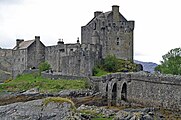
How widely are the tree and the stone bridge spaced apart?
7.97 metres

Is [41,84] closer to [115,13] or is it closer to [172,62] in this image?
[115,13]

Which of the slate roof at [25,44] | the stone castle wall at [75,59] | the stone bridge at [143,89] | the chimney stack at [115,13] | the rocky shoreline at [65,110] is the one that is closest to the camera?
the rocky shoreline at [65,110]

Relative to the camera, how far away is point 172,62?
62719 mm

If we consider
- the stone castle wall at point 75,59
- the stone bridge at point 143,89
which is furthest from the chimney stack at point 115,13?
the stone bridge at point 143,89

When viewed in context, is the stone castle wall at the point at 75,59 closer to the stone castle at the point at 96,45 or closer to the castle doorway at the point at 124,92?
the stone castle at the point at 96,45

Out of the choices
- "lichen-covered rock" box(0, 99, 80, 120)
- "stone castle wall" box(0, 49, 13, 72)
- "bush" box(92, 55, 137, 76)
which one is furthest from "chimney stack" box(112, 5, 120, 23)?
"lichen-covered rock" box(0, 99, 80, 120)

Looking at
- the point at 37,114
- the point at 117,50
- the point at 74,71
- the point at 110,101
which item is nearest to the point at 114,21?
the point at 117,50

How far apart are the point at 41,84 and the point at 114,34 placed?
14.1 m

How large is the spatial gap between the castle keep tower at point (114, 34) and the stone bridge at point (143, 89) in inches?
586

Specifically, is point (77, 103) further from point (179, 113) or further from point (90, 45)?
point (90, 45)

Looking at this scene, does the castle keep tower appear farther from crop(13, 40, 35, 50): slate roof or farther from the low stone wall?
crop(13, 40, 35, 50): slate roof

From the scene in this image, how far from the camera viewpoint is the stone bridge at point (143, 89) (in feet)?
139

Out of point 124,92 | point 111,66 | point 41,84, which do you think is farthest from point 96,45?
point 124,92

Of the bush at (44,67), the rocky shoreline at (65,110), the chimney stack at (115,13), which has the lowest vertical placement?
the rocky shoreline at (65,110)
